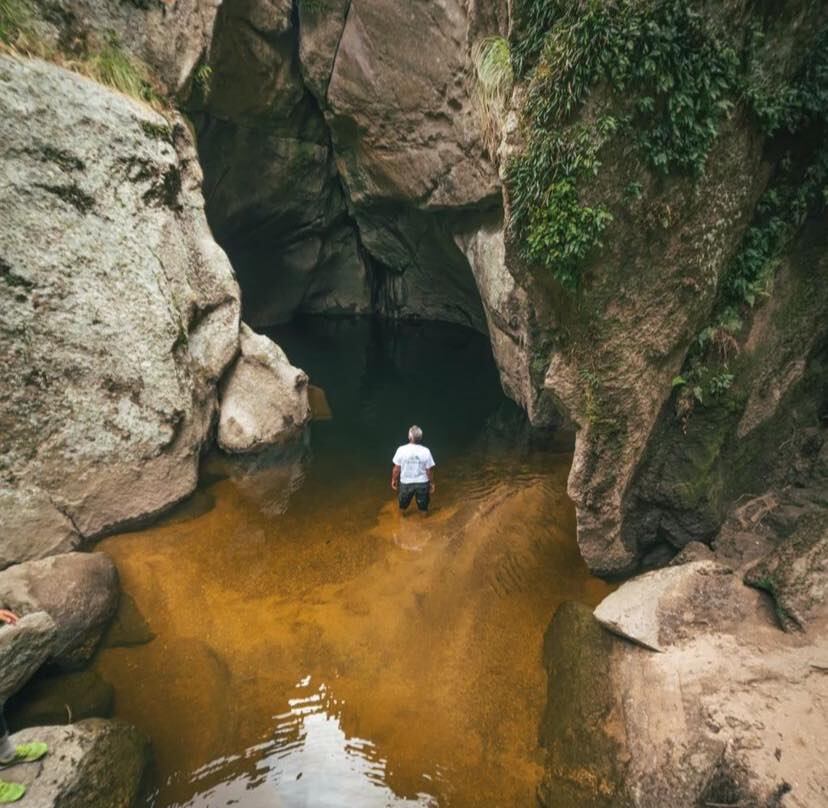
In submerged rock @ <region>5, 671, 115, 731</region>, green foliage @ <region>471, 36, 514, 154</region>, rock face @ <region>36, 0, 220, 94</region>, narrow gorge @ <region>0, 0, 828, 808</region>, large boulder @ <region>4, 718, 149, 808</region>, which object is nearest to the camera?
large boulder @ <region>4, 718, 149, 808</region>

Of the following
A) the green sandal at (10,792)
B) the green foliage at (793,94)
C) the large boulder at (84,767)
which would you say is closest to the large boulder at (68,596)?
the large boulder at (84,767)

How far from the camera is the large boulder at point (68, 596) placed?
5.81 meters

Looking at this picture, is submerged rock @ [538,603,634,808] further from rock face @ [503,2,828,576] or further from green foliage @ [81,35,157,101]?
green foliage @ [81,35,157,101]

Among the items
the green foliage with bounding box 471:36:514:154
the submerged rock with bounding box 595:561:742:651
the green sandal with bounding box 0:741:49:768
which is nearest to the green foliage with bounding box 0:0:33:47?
the green foliage with bounding box 471:36:514:154

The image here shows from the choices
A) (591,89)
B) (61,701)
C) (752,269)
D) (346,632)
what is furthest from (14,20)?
(752,269)

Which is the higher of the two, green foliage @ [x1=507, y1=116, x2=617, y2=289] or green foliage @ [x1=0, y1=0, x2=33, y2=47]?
green foliage @ [x1=0, y1=0, x2=33, y2=47]

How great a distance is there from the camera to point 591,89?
206 inches

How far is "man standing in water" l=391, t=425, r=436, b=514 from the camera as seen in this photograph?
28.7ft

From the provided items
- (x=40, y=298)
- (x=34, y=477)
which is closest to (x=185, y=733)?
(x=34, y=477)

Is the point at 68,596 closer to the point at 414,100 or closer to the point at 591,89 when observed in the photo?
the point at 591,89

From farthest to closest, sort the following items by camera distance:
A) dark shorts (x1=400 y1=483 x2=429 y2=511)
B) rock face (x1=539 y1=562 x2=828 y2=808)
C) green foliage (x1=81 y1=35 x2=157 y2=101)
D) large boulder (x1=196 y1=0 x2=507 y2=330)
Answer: large boulder (x1=196 y1=0 x2=507 y2=330) → green foliage (x1=81 y1=35 x2=157 y2=101) → dark shorts (x1=400 y1=483 x2=429 y2=511) → rock face (x1=539 y1=562 x2=828 y2=808)

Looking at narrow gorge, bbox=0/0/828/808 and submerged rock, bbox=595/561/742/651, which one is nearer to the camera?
narrow gorge, bbox=0/0/828/808

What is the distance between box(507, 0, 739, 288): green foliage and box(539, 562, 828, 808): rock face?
396cm

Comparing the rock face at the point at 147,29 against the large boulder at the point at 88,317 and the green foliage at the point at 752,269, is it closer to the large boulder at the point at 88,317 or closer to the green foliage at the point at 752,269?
the large boulder at the point at 88,317
